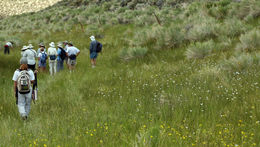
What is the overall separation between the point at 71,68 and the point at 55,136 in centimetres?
923

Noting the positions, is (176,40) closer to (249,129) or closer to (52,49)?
(52,49)

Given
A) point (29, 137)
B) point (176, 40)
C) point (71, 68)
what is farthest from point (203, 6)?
point (29, 137)

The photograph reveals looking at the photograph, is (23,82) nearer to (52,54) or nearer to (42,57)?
(52,54)

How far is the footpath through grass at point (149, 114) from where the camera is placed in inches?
134

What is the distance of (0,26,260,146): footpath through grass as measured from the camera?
134 inches

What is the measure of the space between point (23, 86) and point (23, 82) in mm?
102

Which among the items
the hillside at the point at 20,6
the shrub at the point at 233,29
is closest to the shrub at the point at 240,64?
the shrub at the point at 233,29

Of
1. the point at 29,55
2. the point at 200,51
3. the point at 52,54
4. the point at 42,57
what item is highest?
the point at 200,51

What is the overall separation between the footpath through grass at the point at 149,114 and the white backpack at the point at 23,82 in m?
0.70

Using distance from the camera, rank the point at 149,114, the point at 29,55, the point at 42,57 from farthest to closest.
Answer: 1. the point at 42,57
2. the point at 29,55
3. the point at 149,114

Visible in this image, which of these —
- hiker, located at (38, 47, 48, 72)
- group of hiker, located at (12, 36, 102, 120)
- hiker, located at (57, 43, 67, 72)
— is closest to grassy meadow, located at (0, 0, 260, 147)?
group of hiker, located at (12, 36, 102, 120)

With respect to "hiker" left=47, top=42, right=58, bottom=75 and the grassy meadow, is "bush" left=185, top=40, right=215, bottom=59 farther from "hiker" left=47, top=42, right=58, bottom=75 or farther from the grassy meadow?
"hiker" left=47, top=42, right=58, bottom=75

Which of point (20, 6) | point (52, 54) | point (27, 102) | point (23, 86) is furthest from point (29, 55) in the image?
point (20, 6)

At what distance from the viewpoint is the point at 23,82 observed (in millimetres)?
5590
